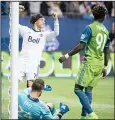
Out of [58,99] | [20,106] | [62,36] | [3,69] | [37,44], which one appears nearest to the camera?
[20,106]

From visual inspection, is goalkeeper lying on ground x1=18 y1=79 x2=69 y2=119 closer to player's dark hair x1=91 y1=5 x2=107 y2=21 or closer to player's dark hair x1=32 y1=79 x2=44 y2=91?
player's dark hair x1=32 y1=79 x2=44 y2=91

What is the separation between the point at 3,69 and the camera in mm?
16812

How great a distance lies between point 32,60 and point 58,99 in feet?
10.3

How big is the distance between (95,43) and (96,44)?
0.02 meters

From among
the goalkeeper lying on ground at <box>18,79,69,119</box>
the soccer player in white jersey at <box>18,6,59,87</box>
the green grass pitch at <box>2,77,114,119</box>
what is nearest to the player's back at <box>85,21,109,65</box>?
the goalkeeper lying on ground at <box>18,79,69,119</box>

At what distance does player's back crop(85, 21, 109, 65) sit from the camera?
32.8ft

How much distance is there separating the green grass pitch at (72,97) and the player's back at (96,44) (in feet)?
7.62

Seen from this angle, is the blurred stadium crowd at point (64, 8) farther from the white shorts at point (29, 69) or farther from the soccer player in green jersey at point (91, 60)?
the soccer player in green jersey at point (91, 60)

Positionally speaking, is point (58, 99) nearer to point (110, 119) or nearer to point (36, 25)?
point (110, 119)

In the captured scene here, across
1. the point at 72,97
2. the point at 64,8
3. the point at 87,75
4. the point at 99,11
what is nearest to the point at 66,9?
the point at 64,8

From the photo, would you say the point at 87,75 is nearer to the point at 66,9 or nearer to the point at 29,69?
the point at 29,69

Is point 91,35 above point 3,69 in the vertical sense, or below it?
above

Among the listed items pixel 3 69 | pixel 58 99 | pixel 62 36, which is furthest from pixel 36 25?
pixel 62 36

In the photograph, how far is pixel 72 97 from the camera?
14.9m
